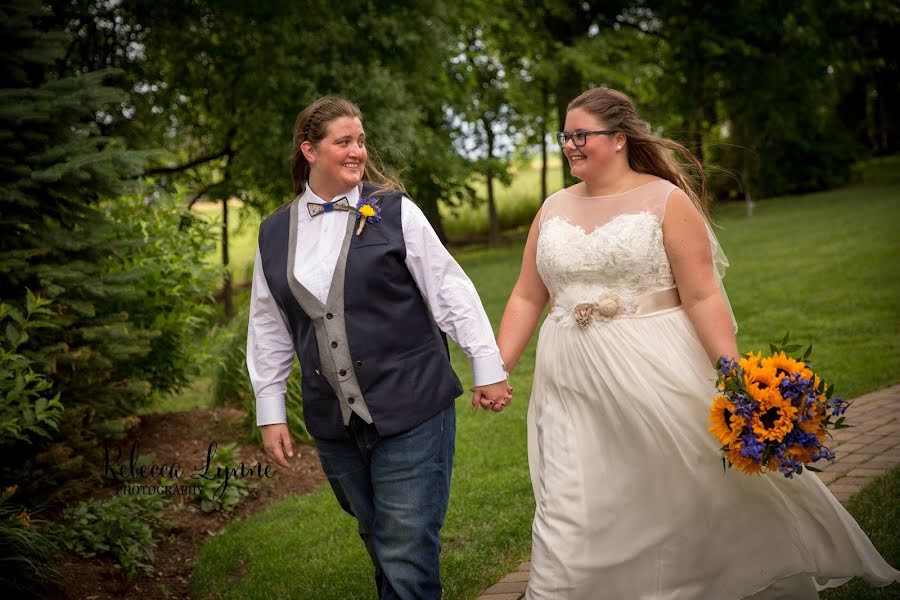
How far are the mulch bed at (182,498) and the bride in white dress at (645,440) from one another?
240cm

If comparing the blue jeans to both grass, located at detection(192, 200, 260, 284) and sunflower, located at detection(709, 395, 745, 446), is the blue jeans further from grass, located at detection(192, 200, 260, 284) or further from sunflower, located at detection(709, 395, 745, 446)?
grass, located at detection(192, 200, 260, 284)

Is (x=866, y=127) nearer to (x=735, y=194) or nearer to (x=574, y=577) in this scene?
(x=735, y=194)

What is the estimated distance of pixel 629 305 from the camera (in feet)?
12.9

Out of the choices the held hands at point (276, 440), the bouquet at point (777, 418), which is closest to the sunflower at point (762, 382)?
the bouquet at point (777, 418)

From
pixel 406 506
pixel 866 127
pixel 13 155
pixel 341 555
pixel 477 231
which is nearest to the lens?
pixel 406 506

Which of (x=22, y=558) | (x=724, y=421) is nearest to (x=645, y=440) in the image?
(x=724, y=421)

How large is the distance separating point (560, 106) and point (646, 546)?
66.2 ft

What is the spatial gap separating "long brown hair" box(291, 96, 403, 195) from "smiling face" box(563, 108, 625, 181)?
757 mm

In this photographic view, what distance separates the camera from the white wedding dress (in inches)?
144

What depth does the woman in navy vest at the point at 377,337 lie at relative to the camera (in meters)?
3.51

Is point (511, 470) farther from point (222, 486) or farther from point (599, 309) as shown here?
point (599, 309)

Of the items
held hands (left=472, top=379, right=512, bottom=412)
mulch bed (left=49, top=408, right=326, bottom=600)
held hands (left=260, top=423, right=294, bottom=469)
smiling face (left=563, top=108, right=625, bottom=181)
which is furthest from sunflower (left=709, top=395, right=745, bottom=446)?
Answer: mulch bed (left=49, top=408, right=326, bottom=600)

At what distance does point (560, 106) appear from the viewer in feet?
75.3

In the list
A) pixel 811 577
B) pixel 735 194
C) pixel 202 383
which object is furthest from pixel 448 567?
pixel 735 194
